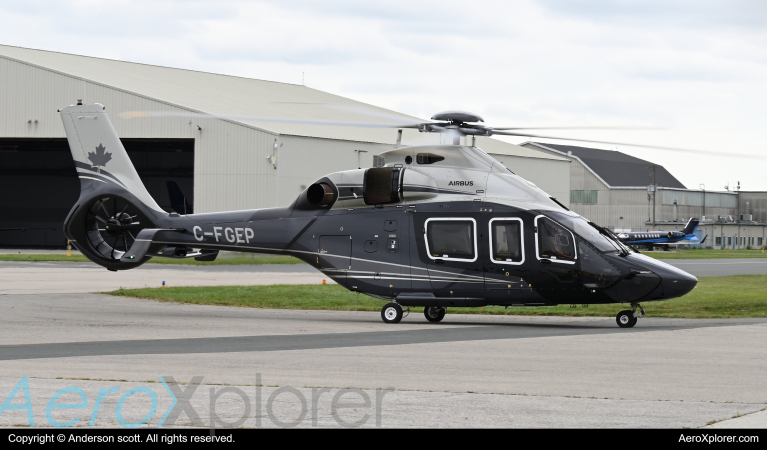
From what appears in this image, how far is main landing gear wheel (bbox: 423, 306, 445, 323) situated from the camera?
1978 cm

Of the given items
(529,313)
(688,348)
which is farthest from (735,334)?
(529,313)

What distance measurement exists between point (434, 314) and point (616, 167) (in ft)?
327

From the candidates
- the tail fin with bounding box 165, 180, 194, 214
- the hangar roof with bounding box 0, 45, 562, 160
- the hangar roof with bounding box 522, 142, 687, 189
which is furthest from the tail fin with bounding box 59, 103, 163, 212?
the hangar roof with bounding box 522, 142, 687, 189

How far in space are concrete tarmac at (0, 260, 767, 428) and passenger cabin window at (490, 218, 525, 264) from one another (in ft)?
4.69

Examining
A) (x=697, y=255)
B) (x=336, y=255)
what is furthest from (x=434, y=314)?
(x=697, y=255)

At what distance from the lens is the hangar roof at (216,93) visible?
5066 cm

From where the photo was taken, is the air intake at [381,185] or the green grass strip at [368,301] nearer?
the air intake at [381,185]

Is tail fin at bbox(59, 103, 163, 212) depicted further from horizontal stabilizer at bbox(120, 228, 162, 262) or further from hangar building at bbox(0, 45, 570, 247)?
hangar building at bbox(0, 45, 570, 247)

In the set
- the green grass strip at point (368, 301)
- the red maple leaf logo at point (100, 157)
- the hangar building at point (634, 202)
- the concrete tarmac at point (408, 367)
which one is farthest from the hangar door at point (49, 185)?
the hangar building at point (634, 202)

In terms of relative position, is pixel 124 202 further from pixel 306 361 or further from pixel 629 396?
pixel 629 396

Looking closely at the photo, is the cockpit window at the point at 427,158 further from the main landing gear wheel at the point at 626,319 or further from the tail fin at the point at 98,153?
the tail fin at the point at 98,153

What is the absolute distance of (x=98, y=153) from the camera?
22531mm

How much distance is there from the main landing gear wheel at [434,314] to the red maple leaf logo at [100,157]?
359 inches
